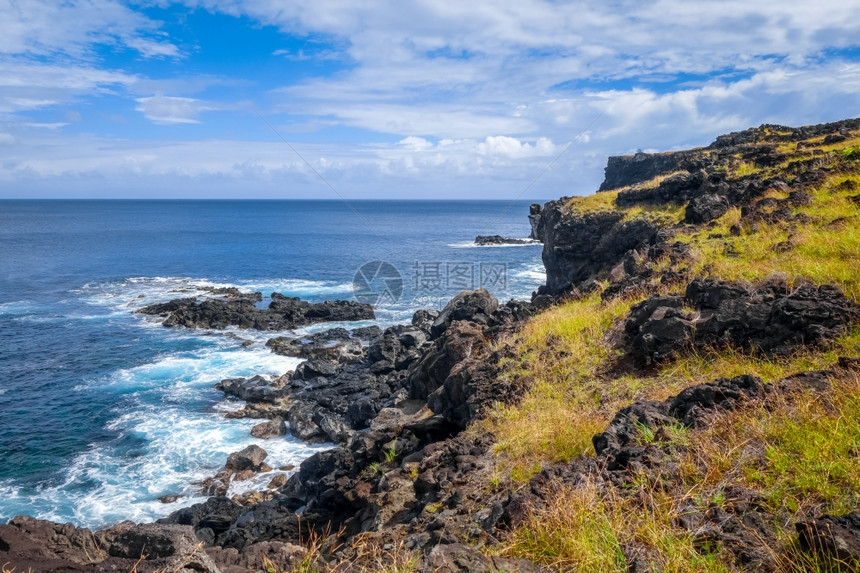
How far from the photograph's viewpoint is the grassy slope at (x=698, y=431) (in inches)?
171

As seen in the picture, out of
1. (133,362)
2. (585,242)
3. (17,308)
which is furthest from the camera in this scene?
(17,308)

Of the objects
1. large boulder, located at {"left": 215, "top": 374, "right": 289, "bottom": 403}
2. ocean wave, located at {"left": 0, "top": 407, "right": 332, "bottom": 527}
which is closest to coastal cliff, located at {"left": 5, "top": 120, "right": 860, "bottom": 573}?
ocean wave, located at {"left": 0, "top": 407, "right": 332, "bottom": 527}

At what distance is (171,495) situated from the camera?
59.1 ft

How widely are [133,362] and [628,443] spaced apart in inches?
1315

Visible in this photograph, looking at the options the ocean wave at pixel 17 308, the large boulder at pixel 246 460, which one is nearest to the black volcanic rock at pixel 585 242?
the large boulder at pixel 246 460

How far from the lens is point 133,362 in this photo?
32.1 metres

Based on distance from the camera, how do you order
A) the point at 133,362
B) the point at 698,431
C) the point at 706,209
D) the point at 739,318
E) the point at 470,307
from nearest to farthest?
the point at 698,431
the point at 739,318
the point at 706,209
the point at 470,307
the point at 133,362

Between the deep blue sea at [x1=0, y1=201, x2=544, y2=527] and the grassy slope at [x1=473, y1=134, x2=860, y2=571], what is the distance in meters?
13.2

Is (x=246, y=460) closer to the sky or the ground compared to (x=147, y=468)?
closer to the sky

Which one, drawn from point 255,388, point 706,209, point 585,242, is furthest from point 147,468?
point 585,242

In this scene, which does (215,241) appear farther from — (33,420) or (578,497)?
(578,497)

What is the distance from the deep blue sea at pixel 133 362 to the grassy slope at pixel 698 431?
1321 centimetres

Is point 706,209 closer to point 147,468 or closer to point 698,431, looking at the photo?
point 698,431

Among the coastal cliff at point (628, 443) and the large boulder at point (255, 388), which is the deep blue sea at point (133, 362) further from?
the coastal cliff at point (628, 443)
